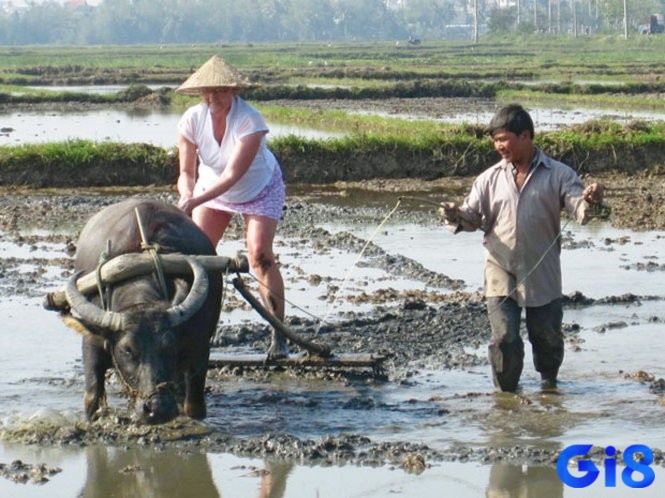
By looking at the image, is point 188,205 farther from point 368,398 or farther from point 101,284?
point 368,398

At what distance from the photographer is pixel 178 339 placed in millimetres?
5594

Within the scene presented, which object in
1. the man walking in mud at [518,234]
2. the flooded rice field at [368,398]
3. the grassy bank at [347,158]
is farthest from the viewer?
the grassy bank at [347,158]

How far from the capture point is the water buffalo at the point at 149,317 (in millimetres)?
5375

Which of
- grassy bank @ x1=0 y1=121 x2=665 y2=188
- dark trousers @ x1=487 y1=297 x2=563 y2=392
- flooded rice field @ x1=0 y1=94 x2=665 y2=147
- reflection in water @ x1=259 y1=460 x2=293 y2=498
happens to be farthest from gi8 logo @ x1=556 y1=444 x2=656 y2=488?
flooded rice field @ x1=0 y1=94 x2=665 y2=147

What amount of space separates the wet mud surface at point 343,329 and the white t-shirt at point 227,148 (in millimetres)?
965

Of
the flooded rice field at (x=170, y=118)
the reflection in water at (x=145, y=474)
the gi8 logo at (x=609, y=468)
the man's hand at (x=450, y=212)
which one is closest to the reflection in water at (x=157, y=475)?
the reflection in water at (x=145, y=474)

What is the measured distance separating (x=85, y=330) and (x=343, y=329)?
2543 mm

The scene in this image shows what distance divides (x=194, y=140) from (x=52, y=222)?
6329 millimetres

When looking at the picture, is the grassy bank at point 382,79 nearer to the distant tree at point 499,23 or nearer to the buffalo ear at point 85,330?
the buffalo ear at point 85,330

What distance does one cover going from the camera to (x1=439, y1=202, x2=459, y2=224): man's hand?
6.04 m

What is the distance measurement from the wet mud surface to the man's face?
117 centimetres

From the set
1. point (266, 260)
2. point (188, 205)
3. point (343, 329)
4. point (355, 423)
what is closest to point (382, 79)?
point (343, 329)

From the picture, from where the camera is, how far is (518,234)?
627cm

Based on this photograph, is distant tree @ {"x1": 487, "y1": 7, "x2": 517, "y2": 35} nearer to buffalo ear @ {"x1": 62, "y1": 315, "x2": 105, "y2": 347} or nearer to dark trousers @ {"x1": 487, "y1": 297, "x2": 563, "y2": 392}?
dark trousers @ {"x1": 487, "y1": 297, "x2": 563, "y2": 392}
